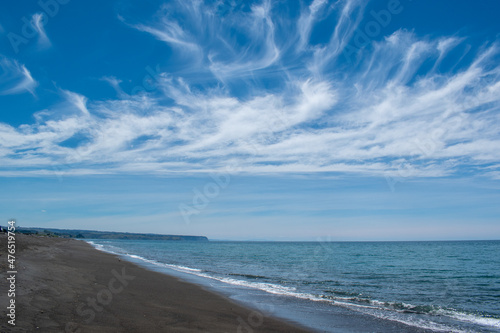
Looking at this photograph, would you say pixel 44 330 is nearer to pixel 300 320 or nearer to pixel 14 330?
pixel 14 330

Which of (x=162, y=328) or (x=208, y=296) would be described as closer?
(x=162, y=328)

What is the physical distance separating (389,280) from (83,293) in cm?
2386

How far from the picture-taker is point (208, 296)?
725 inches

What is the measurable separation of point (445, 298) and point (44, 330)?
21163 mm

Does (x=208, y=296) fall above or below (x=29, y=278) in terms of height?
below

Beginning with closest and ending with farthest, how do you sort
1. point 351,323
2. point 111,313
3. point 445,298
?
point 111,313 → point 351,323 → point 445,298

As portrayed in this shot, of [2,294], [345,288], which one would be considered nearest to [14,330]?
[2,294]

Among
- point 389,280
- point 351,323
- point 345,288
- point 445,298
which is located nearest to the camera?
point 351,323

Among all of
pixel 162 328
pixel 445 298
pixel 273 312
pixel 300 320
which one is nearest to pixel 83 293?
pixel 162 328

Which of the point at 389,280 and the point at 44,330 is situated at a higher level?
the point at 44,330

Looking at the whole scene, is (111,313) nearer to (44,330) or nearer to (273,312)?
(44,330)

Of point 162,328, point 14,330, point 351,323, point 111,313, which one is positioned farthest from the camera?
point 351,323

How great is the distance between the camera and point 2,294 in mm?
11023

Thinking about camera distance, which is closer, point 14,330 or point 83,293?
point 14,330
